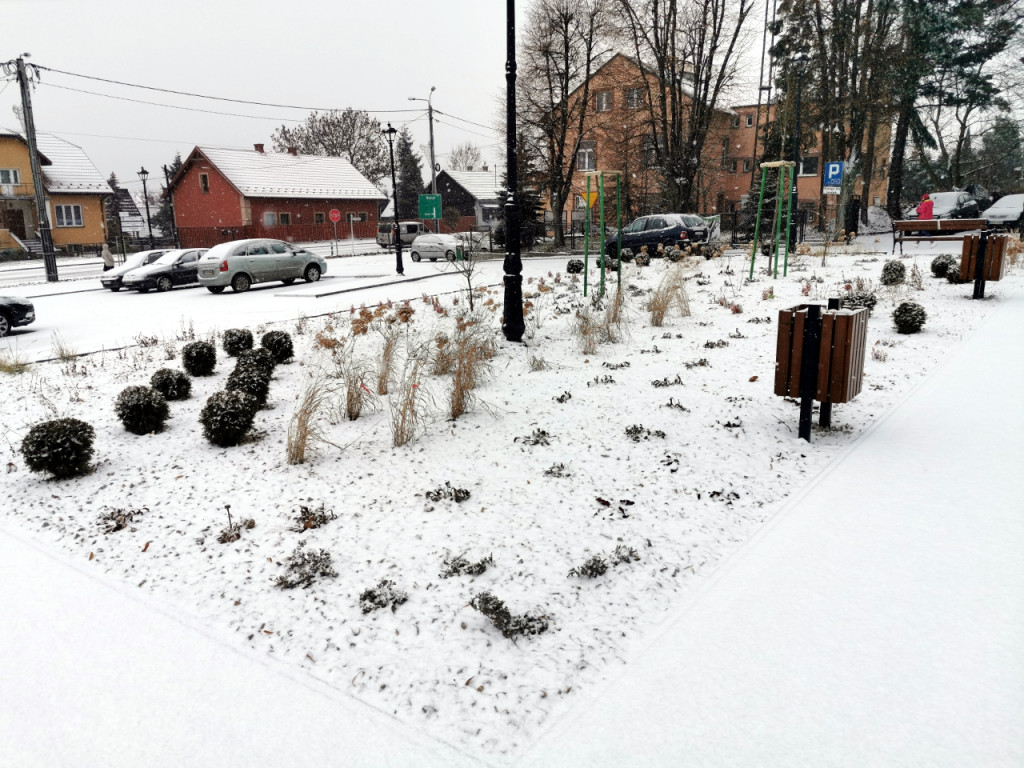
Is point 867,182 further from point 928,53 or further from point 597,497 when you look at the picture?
point 597,497

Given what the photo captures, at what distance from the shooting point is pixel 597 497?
4766 millimetres

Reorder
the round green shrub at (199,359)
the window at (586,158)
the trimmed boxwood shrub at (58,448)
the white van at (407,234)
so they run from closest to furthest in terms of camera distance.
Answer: the trimmed boxwood shrub at (58,448) → the round green shrub at (199,359) → the white van at (407,234) → the window at (586,158)

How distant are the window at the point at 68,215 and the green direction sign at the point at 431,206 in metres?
25.4

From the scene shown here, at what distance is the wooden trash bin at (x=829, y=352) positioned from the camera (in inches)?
212

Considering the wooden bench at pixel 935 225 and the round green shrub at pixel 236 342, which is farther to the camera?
the wooden bench at pixel 935 225

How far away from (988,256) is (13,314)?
58.2 feet

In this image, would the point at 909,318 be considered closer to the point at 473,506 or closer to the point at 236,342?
the point at 473,506

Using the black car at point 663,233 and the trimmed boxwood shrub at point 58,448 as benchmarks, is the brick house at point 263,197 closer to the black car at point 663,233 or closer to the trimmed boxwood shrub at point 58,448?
the black car at point 663,233

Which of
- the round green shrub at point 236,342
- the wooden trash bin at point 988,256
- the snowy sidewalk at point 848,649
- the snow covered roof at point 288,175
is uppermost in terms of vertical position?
the snow covered roof at point 288,175

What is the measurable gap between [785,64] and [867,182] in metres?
7.74

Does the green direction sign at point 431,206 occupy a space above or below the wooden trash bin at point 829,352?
above

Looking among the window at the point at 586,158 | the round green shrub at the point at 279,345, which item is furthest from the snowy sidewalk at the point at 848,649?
the window at the point at 586,158

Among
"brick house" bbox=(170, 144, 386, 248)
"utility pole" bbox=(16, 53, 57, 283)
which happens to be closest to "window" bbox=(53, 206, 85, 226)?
"brick house" bbox=(170, 144, 386, 248)

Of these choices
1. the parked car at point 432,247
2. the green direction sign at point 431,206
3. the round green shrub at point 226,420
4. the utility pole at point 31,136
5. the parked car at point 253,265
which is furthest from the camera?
the green direction sign at point 431,206
